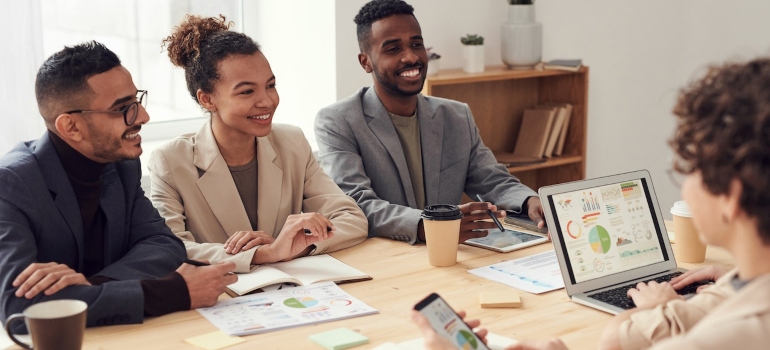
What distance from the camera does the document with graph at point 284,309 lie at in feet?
5.68

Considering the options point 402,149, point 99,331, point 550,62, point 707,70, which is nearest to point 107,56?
point 99,331

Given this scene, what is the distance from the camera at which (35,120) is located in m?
3.07

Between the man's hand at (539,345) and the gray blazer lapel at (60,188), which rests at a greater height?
the gray blazer lapel at (60,188)

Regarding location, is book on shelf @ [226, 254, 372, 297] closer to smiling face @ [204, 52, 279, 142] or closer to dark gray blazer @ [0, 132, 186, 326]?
dark gray blazer @ [0, 132, 186, 326]

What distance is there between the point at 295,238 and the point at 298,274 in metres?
0.16

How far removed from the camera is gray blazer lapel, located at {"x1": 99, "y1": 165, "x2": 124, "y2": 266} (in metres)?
2.11

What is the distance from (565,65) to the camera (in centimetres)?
421

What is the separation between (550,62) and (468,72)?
493mm

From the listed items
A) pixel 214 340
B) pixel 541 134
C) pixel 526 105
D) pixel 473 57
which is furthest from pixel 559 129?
pixel 214 340

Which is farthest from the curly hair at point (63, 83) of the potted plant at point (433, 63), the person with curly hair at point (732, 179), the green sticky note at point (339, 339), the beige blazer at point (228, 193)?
the potted plant at point (433, 63)

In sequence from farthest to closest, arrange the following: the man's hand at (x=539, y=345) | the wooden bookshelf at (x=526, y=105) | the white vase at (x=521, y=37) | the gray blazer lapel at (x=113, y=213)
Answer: the wooden bookshelf at (x=526, y=105) → the white vase at (x=521, y=37) → the gray blazer lapel at (x=113, y=213) → the man's hand at (x=539, y=345)

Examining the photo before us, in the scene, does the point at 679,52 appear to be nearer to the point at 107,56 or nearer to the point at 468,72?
the point at 468,72

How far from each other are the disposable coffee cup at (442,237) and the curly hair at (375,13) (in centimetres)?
114

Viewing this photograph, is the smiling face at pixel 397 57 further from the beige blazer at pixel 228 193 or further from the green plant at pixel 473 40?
the green plant at pixel 473 40
